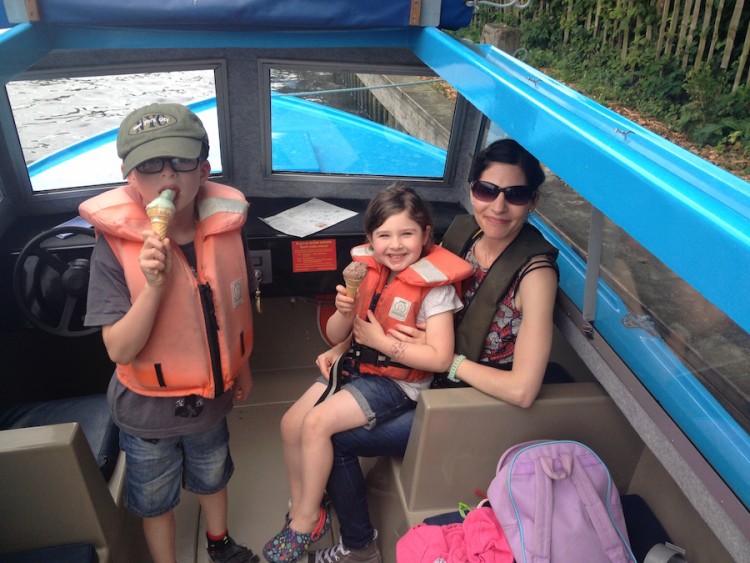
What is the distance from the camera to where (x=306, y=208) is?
10.3 feet

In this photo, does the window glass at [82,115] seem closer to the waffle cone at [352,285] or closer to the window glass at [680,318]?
the waffle cone at [352,285]

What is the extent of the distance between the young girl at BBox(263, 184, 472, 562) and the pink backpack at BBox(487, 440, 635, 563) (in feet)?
1.39

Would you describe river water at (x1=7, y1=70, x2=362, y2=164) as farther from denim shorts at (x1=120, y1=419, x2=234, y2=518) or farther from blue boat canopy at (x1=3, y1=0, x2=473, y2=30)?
denim shorts at (x1=120, y1=419, x2=234, y2=518)

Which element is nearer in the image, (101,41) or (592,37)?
(101,41)

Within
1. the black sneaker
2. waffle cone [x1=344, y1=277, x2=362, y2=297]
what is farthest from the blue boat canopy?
the black sneaker

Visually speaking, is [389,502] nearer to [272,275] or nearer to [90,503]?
[90,503]

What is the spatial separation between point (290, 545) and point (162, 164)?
1.41 m

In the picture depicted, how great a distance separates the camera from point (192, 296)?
1.70 m

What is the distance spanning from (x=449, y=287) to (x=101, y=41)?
1.58 meters

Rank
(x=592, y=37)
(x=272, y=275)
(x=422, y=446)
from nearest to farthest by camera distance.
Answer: (x=422, y=446), (x=272, y=275), (x=592, y=37)

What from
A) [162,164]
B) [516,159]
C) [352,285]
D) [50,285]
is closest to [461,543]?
[352,285]

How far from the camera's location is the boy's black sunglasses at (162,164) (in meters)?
1.58

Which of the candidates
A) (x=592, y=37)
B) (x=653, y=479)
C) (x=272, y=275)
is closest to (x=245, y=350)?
(x=272, y=275)

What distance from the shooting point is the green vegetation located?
623 cm
